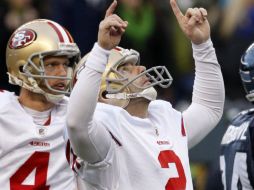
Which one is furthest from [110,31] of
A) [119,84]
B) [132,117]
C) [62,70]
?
[62,70]

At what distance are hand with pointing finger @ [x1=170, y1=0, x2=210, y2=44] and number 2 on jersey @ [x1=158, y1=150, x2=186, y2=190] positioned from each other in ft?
2.34

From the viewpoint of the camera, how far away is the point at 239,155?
6.18 metres

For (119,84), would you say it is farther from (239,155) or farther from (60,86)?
(239,155)

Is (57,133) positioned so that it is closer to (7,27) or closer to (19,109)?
(19,109)

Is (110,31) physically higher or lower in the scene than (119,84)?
higher

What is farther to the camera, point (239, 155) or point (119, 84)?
point (239, 155)

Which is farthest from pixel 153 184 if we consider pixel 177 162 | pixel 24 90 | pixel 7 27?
pixel 7 27

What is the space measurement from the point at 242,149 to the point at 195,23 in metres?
0.79

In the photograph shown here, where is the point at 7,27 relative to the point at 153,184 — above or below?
below

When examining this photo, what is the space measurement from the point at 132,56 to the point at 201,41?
→ 46cm

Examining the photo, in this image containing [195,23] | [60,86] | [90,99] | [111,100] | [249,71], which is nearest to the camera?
[90,99]

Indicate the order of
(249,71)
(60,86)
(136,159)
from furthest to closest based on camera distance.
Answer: (249,71) < (60,86) < (136,159)

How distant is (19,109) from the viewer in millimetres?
6184

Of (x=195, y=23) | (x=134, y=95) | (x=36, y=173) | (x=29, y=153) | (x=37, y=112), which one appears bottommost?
(x=36, y=173)
